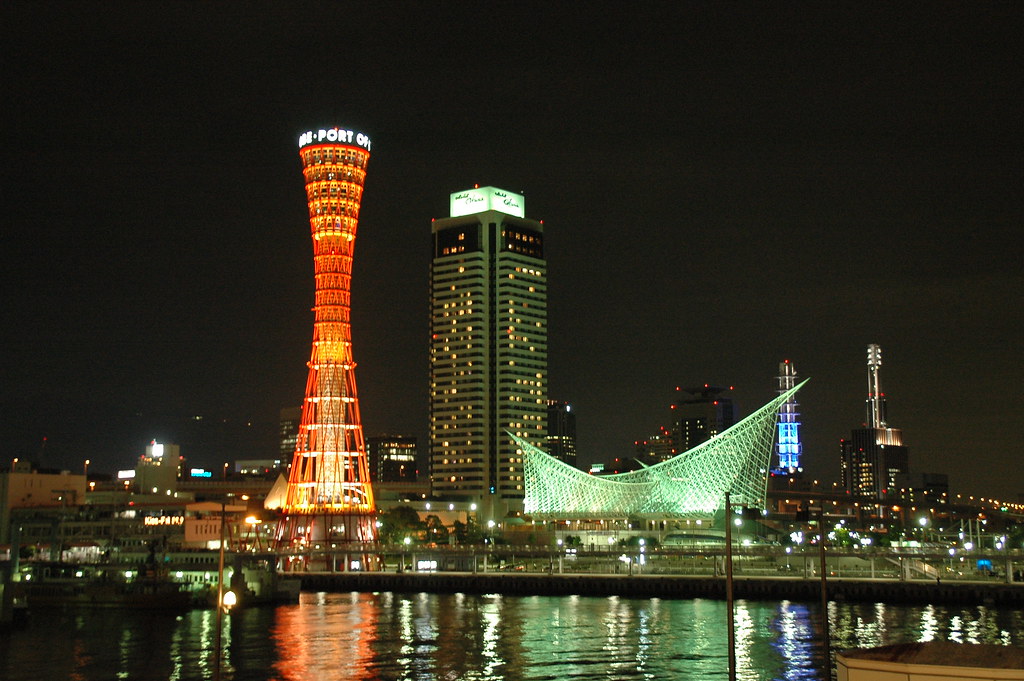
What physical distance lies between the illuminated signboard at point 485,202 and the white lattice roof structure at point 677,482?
49194mm

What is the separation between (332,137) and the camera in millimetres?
94688

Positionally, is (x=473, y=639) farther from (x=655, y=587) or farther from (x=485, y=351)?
(x=485, y=351)

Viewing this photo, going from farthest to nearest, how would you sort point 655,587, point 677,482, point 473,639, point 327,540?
point 677,482
point 327,540
point 655,587
point 473,639

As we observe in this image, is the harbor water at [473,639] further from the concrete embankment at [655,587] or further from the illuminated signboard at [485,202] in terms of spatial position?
the illuminated signboard at [485,202]

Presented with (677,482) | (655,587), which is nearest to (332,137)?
(655,587)

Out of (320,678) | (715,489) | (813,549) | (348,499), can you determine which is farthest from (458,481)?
(320,678)

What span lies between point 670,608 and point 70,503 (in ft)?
227

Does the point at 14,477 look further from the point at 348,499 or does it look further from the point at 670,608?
the point at 670,608

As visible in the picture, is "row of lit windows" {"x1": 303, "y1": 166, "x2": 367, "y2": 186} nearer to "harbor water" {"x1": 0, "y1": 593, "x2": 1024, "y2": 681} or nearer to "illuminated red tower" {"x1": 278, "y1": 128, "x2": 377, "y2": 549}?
"illuminated red tower" {"x1": 278, "y1": 128, "x2": 377, "y2": 549}

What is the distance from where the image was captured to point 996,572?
81188 mm

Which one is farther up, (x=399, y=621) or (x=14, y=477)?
(x=14, y=477)

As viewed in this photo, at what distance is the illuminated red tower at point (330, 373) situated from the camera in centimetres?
9262

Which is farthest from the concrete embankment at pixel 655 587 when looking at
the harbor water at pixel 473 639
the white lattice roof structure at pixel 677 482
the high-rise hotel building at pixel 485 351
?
the high-rise hotel building at pixel 485 351

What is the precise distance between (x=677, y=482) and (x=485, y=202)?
65957mm
